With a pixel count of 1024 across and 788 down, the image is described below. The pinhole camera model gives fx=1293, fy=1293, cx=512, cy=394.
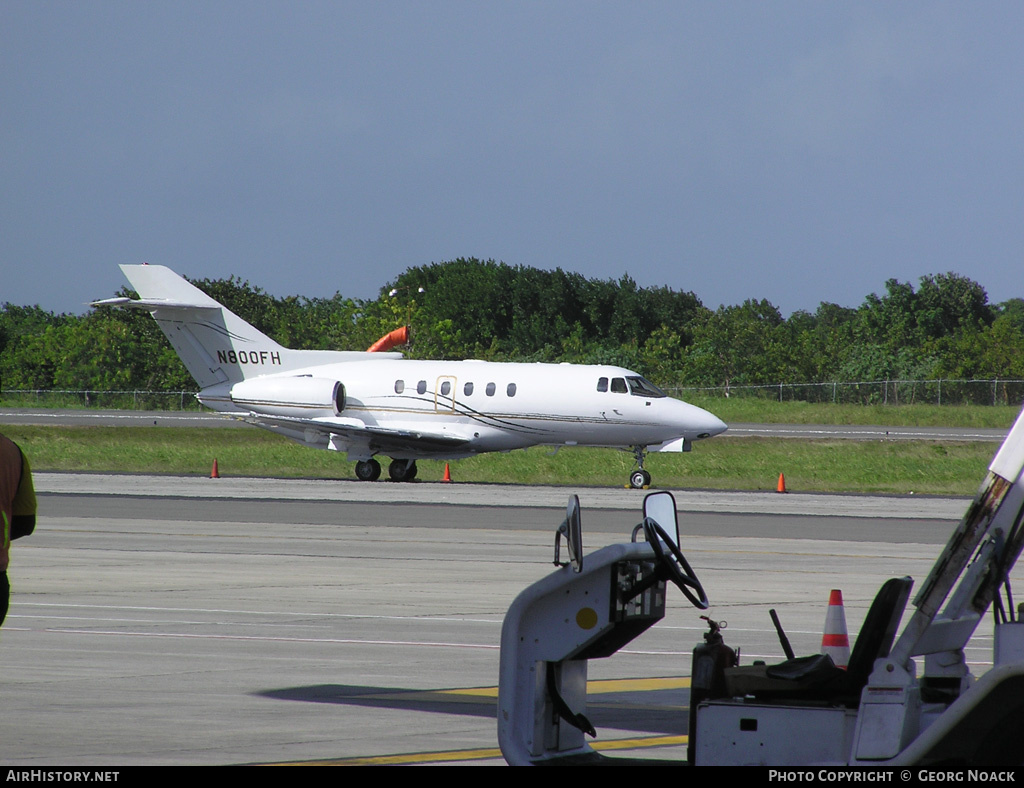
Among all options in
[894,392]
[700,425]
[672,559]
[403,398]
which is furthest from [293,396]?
[894,392]

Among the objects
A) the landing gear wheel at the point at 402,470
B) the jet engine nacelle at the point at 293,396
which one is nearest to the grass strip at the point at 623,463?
the landing gear wheel at the point at 402,470

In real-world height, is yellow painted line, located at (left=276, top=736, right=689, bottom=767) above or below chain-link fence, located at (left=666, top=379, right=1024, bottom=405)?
below

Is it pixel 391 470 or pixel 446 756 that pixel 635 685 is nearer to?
pixel 446 756

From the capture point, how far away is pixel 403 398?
110 ft

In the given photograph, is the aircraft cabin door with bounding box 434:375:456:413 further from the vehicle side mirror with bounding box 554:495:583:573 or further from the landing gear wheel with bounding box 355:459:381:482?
the vehicle side mirror with bounding box 554:495:583:573

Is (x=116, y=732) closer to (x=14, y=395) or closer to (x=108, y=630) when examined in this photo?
(x=108, y=630)

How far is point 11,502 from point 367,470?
88.4 ft

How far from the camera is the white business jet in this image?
31.8 metres

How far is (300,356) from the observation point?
36156 millimetres

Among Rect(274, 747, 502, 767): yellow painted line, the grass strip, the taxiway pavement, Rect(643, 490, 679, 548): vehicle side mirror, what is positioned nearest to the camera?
Rect(643, 490, 679, 548): vehicle side mirror

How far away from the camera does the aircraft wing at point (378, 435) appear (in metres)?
32.7

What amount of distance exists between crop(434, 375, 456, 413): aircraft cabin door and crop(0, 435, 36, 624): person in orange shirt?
26301 mm

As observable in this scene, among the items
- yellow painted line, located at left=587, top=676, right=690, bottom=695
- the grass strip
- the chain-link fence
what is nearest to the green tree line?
the chain-link fence

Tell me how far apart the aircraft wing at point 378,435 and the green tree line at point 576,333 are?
2932 cm
